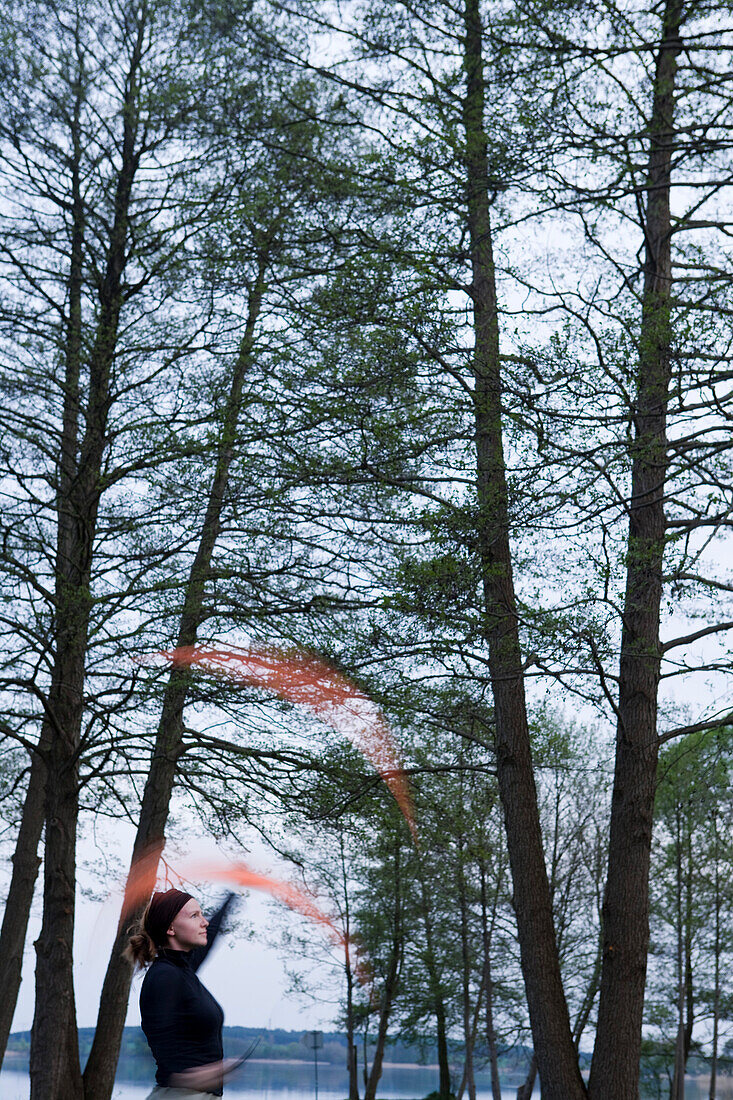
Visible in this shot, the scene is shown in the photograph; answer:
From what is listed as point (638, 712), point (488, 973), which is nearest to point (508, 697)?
point (638, 712)

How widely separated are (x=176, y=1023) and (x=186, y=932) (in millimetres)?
326

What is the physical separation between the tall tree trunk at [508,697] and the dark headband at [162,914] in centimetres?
504

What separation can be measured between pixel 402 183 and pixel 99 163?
459cm

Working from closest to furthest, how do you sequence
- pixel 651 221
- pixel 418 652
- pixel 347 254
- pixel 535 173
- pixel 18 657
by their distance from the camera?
pixel 535 173, pixel 418 652, pixel 651 221, pixel 347 254, pixel 18 657

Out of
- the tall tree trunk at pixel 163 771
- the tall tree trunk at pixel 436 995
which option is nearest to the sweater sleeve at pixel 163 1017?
the tall tree trunk at pixel 163 771

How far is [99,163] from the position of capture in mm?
13516

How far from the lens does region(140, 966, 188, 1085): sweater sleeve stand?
4043 mm

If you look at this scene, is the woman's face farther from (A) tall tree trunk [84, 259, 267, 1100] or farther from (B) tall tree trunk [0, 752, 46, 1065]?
(B) tall tree trunk [0, 752, 46, 1065]

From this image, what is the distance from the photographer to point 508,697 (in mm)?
10500

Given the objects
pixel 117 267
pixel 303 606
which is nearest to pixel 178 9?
pixel 117 267

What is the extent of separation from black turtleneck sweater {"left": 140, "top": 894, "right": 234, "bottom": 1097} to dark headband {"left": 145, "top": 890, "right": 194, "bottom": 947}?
0.15m

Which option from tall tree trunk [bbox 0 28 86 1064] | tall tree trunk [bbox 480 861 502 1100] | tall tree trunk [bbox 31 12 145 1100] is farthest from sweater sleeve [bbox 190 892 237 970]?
tall tree trunk [bbox 480 861 502 1100]

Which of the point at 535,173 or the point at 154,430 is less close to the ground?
the point at 535,173

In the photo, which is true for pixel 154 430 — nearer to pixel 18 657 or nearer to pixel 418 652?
pixel 18 657
